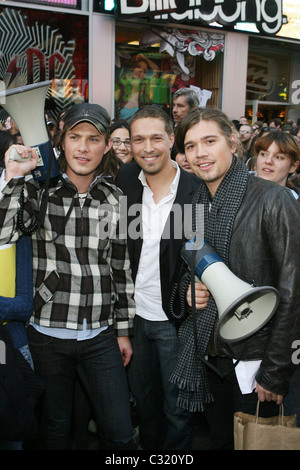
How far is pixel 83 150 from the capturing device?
2.45 m

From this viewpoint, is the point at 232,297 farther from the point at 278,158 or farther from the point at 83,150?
the point at 278,158

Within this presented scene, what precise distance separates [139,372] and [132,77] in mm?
7874

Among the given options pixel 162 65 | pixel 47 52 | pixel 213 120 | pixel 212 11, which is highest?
pixel 212 11

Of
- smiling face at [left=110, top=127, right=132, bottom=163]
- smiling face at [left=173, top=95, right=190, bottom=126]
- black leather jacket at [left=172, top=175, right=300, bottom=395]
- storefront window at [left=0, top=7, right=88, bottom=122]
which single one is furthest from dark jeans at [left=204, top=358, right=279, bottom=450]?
storefront window at [left=0, top=7, right=88, bottom=122]

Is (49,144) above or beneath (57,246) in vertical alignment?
above

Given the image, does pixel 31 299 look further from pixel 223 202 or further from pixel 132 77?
pixel 132 77

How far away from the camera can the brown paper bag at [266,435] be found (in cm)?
198

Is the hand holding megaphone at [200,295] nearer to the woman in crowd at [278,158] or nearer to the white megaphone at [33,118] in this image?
the white megaphone at [33,118]

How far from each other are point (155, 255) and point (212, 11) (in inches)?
317

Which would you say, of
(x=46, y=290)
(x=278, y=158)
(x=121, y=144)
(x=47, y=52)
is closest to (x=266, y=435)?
(x=46, y=290)

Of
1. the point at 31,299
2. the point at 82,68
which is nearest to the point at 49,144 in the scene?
the point at 31,299

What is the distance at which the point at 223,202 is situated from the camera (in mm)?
2219

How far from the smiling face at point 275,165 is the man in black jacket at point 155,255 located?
674 millimetres

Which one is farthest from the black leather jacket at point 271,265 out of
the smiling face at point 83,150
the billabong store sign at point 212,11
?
the billabong store sign at point 212,11
